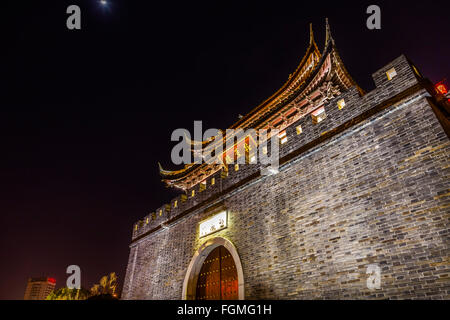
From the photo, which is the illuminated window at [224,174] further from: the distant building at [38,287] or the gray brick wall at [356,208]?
the distant building at [38,287]

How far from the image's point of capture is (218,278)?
7934mm

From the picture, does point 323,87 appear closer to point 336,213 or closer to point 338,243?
point 336,213

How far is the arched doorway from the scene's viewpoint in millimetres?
7496

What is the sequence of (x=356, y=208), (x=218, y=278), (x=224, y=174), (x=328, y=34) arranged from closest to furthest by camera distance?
(x=356, y=208) → (x=328, y=34) → (x=218, y=278) → (x=224, y=174)

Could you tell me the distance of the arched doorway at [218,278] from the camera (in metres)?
7.50

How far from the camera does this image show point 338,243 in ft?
16.7

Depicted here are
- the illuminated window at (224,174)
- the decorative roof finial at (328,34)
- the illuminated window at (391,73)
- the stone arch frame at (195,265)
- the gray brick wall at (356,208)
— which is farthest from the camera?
the illuminated window at (224,174)

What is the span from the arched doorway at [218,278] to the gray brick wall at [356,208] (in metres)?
0.77

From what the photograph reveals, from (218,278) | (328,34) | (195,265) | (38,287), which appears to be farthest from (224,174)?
(38,287)

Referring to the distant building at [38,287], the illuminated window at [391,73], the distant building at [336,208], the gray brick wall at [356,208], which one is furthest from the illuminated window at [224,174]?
the distant building at [38,287]

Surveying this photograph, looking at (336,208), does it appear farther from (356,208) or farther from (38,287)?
(38,287)

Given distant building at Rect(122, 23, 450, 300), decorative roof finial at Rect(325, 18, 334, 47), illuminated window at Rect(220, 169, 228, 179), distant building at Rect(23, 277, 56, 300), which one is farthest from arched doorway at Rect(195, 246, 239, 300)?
distant building at Rect(23, 277, 56, 300)

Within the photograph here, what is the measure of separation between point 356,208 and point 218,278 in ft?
15.4
